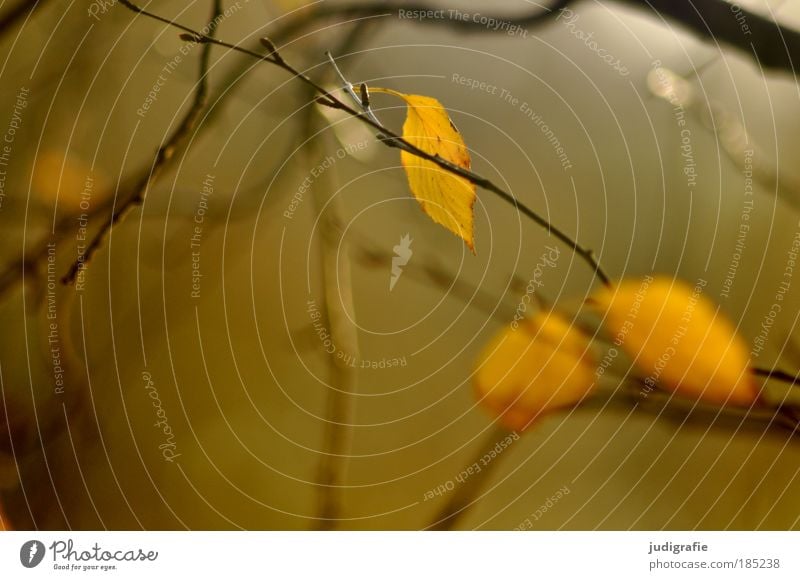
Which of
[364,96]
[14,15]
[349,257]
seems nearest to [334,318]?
[349,257]

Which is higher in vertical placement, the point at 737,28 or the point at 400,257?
the point at 737,28

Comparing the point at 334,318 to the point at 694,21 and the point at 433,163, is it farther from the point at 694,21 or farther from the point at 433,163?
the point at 694,21

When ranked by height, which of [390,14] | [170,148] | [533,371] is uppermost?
[390,14]

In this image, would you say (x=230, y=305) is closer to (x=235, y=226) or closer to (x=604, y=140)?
(x=235, y=226)

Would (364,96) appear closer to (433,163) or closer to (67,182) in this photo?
(433,163)

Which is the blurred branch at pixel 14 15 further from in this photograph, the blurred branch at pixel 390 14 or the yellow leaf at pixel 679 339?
the yellow leaf at pixel 679 339

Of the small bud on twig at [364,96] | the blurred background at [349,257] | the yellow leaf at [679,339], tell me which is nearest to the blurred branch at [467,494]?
the blurred background at [349,257]
